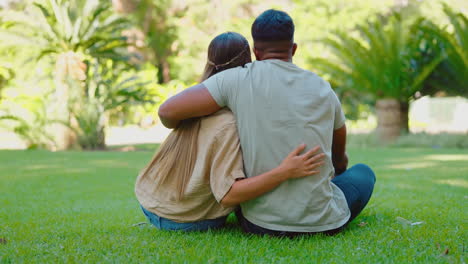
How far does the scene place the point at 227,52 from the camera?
2.91 metres

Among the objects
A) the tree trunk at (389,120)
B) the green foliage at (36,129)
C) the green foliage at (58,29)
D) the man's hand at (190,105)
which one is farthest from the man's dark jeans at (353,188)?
the tree trunk at (389,120)

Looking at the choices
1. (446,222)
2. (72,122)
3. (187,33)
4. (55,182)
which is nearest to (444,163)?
(446,222)

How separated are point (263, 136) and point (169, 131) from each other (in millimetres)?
16963

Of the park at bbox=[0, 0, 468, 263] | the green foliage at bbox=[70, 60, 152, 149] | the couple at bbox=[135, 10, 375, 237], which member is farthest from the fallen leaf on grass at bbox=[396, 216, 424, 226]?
the green foliage at bbox=[70, 60, 152, 149]

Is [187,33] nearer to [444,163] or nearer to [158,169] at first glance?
[444,163]

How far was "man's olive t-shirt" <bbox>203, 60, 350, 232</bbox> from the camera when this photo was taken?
8.74ft

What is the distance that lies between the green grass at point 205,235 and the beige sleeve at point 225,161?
33 cm

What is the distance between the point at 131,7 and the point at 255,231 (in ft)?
101

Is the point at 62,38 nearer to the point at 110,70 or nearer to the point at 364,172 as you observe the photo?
the point at 110,70

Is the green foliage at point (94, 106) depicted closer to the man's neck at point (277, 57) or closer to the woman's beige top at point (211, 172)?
the woman's beige top at point (211, 172)

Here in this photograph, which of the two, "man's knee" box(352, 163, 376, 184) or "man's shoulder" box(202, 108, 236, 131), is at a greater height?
"man's shoulder" box(202, 108, 236, 131)

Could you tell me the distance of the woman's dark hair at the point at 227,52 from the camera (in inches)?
114

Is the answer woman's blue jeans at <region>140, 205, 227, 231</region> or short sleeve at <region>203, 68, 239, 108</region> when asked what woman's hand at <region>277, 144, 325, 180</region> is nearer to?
short sleeve at <region>203, 68, 239, 108</region>

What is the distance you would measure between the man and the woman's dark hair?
6.3 inches
